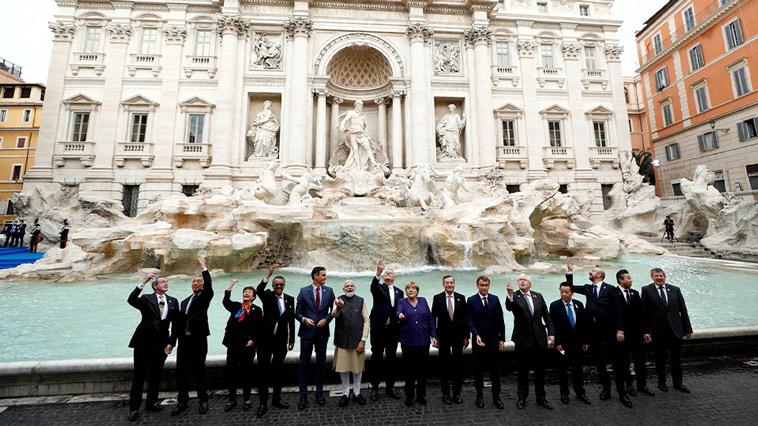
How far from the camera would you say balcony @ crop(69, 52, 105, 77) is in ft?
54.9

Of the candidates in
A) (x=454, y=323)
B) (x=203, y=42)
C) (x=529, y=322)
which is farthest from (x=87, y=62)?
(x=529, y=322)

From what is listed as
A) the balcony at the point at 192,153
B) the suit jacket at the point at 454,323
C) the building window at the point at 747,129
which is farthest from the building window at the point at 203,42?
the building window at the point at 747,129

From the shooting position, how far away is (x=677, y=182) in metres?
20.4

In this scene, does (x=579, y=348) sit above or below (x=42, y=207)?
below

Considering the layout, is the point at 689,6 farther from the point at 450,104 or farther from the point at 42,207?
the point at 42,207

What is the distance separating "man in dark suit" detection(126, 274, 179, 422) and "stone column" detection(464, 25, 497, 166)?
16.8 meters

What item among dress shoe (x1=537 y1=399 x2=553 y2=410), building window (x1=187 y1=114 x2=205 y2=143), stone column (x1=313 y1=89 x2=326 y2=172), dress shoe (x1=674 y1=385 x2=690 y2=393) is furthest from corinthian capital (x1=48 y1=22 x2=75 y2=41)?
dress shoe (x1=674 y1=385 x2=690 y2=393)

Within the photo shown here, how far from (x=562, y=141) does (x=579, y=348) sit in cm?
1883

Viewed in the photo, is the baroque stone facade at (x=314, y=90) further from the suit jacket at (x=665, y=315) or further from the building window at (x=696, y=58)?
the suit jacket at (x=665, y=315)

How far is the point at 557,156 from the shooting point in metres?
18.4

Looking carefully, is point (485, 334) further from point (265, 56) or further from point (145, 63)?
point (145, 63)

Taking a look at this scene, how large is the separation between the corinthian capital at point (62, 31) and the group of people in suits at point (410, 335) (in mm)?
21838

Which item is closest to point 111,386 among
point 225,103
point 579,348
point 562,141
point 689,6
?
point 579,348

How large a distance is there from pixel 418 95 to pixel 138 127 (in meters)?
14.3
